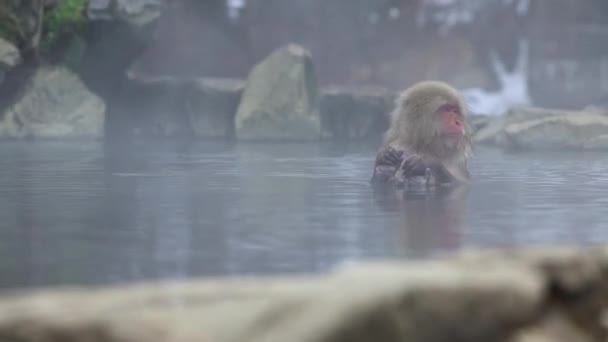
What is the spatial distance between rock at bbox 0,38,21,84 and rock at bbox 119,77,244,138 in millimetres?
2002

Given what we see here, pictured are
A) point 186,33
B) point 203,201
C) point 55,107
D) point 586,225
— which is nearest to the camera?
point 586,225

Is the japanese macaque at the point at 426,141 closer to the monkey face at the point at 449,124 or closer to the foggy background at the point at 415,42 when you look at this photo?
the monkey face at the point at 449,124

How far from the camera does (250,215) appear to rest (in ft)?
19.9

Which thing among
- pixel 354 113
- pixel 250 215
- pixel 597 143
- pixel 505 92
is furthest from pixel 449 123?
pixel 505 92

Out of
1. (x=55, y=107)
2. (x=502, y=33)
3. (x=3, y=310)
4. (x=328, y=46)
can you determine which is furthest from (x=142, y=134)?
(x=3, y=310)

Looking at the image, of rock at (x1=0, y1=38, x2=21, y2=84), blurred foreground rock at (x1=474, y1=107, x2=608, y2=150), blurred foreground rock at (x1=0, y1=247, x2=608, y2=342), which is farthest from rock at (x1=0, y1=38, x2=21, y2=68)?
blurred foreground rock at (x1=0, y1=247, x2=608, y2=342)

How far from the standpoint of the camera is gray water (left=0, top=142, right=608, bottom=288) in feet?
14.9

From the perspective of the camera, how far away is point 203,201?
22.3ft

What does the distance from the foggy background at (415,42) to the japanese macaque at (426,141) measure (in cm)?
1069

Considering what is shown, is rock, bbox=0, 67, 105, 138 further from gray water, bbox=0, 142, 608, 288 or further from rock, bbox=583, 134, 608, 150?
rock, bbox=583, 134, 608, 150

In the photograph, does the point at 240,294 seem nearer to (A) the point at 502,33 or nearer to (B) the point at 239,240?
(B) the point at 239,240

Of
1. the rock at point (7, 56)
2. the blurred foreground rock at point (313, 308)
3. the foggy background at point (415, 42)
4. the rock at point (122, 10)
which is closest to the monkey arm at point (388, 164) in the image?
the blurred foreground rock at point (313, 308)

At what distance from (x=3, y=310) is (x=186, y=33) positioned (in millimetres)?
16386

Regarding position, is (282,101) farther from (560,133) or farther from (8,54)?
(560,133)
